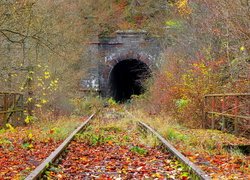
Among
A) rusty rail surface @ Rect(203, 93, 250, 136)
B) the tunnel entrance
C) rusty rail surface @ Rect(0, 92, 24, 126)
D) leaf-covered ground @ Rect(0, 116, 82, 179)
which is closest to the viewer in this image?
leaf-covered ground @ Rect(0, 116, 82, 179)

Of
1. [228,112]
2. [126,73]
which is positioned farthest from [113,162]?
[126,73]

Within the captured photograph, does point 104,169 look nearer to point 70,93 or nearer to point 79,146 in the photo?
point 79,146

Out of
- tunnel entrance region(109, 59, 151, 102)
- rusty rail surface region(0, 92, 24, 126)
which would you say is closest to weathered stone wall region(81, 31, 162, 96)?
tunnel entrance region(109, 59, 151, 102)

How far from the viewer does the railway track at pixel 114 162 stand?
585 cm

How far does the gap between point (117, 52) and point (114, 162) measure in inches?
1064

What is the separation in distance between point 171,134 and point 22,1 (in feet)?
16.7

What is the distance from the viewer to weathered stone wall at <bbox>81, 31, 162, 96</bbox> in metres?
33.1

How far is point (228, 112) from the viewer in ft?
38.5

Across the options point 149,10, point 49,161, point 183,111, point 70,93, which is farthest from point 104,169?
point 149,10

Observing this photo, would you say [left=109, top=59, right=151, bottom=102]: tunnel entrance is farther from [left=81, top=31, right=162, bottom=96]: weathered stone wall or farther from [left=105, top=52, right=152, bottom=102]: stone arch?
[left=81, top=31, right=162, bottom=96]: weathered stone wall

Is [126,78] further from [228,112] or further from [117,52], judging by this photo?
[228,112]

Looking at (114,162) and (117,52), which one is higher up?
(117,52)

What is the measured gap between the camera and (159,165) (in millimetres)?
6707

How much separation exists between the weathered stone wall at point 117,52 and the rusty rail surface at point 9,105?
17749 millimetres
